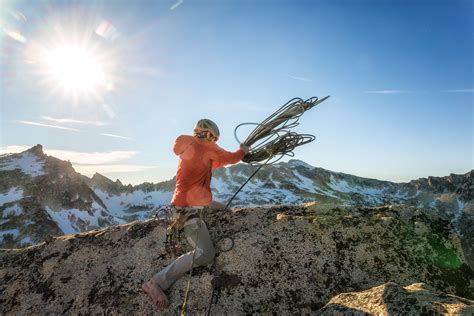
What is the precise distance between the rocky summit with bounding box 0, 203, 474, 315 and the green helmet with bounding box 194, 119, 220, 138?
2.63 metres

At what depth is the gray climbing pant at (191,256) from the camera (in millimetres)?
7383

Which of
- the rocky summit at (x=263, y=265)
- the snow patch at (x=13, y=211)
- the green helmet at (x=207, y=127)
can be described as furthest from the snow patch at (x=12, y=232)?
the green helmet at (x=207, y=127)

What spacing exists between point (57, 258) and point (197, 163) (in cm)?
489

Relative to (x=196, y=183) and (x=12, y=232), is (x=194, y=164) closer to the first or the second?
(x=196, y=183)

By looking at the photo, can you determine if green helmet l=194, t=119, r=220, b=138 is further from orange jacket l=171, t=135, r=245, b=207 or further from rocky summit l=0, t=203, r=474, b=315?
rocky summit l=0, t=203, r=474, b=315

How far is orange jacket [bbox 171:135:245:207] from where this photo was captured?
26.6ft

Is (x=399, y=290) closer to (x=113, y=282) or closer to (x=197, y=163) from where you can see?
(x=197, y=163)

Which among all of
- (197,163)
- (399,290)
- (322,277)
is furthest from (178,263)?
(399,290)

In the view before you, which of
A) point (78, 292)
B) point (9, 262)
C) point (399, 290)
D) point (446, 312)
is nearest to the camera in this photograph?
point (446, 312)

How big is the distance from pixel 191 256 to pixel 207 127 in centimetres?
327

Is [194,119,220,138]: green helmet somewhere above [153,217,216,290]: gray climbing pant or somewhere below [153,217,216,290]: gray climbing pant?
above

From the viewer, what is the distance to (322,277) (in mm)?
7273

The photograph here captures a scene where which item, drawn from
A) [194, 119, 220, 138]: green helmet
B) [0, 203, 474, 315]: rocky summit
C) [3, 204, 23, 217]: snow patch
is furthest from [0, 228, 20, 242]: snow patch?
[194, 119, 220, 138]: green helmet

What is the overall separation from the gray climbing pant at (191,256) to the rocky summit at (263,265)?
0.90 feet
